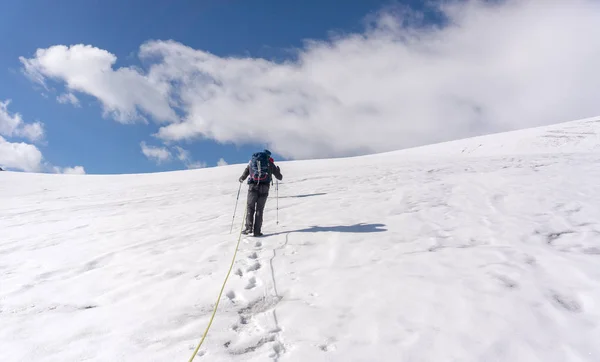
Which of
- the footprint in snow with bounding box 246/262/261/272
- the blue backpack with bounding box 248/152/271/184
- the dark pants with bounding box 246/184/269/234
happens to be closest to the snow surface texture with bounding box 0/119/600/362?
the footprint in snow with bounding box 246/262/261/272

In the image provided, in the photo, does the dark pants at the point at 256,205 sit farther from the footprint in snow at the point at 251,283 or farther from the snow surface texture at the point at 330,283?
the footprint in snow at the point at 251,283

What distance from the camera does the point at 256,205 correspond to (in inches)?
336

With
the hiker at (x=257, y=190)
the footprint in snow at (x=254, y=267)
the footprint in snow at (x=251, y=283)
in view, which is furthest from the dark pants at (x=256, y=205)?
the footprint in snow at (x=251, y=283)

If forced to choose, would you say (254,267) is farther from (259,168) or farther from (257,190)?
(259,168)

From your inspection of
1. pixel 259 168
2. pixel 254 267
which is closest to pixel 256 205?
pixel 259 168

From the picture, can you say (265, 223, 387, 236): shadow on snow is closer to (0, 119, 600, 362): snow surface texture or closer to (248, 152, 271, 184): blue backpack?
(0, 119, 600, 362): snow surface texture

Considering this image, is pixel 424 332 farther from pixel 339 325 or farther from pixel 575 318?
pixel 575 318

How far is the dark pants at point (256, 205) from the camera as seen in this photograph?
843cm

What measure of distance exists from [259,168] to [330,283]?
4.10 metres

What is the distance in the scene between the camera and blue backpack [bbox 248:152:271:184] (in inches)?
336

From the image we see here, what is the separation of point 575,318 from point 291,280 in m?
3.56

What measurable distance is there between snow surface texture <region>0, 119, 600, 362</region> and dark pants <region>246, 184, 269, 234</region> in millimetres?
589

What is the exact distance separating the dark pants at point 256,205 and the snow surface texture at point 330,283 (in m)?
0.59

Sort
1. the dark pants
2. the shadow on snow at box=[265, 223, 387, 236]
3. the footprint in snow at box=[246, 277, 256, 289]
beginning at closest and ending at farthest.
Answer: the footprint in snow at box=[246, 277, 256, 289], the shadow on snow at box=[265, 223, 387, 236], the dark pants
